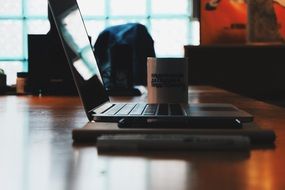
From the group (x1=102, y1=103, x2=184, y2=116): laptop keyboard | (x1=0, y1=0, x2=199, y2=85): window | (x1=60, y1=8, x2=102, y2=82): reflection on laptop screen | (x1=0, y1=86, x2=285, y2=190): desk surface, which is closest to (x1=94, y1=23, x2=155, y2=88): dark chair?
(x1=0, y1=0, x2=199, y2=85): window

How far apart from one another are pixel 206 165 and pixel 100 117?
1.01 ft

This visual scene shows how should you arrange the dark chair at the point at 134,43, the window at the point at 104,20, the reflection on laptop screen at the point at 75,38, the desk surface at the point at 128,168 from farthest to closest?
the window at the point at 104,20 < the dark chair at the point at 134,43 < the reflection on laptop screen at the point at 75,38 < the desk surface at the point at 128,168

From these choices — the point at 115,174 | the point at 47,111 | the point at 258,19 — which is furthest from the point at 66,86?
the point at 258,19

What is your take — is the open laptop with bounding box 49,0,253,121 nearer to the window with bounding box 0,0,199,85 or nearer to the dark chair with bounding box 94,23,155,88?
the dark chair with bounding box 94,23,155,88

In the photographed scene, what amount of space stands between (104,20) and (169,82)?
118 inches

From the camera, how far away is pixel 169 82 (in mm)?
1332

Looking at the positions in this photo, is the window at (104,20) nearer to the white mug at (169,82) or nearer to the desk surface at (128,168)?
the white mug at (169,82)

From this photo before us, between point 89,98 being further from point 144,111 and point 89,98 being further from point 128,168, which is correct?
point 128,168

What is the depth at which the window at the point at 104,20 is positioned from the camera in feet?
13.9

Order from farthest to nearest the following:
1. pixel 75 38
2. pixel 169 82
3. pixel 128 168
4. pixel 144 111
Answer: pixel 169 82 < pixel 75 38 < pixel 144 111 < pixel 128 168

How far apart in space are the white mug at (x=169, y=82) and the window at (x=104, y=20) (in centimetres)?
290

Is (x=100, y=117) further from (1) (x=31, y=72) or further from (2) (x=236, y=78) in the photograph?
(2) (x=236, y=78)

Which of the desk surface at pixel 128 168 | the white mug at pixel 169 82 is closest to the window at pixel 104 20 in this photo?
the white mug at pixel 169 82

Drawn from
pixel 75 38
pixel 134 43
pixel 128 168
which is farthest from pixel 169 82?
pixel 134 43
